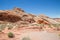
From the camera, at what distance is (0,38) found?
41.1 feet

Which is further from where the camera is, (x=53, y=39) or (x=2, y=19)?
(x=2, y=19)

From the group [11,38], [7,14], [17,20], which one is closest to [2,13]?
[7,14]

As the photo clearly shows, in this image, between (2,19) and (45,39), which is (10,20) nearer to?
(2,19)

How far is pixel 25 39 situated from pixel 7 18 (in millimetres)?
37298

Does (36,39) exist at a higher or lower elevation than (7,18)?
lower

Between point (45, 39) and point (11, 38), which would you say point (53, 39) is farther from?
point (11, 38)

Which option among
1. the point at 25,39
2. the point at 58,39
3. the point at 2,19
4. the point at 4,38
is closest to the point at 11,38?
the point at 4,38

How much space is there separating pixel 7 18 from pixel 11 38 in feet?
117

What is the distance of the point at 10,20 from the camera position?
48.2 metres

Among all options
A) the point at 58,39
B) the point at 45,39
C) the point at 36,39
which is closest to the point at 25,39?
the point at 36,39

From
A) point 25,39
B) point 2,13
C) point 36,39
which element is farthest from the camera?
point 2,13

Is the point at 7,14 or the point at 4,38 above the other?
the point at 7,14

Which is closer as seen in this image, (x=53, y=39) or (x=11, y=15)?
(x=53, y=39)

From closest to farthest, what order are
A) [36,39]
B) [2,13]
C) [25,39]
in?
[25,39] → [36,39] → [2,13]
